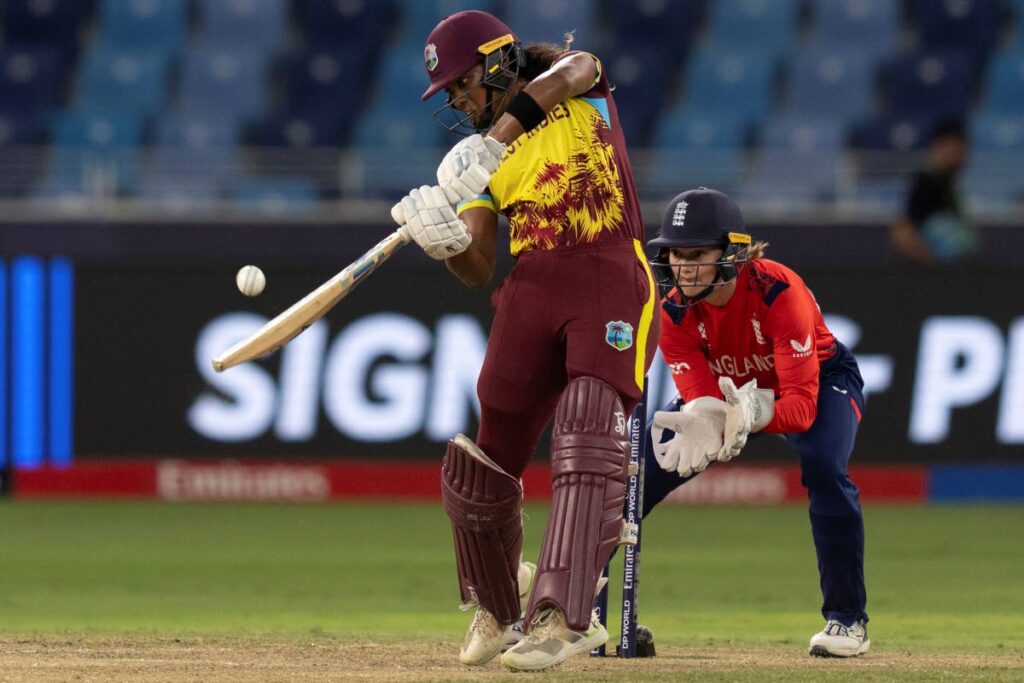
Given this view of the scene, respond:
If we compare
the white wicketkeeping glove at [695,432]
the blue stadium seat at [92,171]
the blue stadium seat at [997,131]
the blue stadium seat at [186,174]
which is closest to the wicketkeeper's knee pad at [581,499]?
the white wicketkeeping glove at [695,432]

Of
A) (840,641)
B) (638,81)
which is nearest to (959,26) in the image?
(638,81)

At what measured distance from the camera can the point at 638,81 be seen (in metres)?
15.4

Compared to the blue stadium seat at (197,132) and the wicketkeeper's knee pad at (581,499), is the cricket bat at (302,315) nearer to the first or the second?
the wicketkeeper's knee pad at (581,499)

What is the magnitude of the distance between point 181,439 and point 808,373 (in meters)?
7.12

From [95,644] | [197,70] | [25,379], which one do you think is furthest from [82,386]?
[95,644]

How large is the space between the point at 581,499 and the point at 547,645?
0.41 meters

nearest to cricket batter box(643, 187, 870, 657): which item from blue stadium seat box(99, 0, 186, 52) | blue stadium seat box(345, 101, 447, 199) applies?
blue stadium seat box(345, 101, 447, 199)

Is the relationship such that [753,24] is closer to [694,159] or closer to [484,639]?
[694,159]

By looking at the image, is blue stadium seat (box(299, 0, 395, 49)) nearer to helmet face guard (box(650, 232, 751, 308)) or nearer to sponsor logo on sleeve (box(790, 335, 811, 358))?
helmet face guard (box(650, 232, 751, 308))

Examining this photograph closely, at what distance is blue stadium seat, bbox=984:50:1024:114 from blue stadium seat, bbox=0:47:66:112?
303 inches

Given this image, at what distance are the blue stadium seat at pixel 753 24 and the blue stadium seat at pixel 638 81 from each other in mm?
656

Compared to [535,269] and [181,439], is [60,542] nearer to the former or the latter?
[181,439]

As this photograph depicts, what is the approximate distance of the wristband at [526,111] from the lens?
16.8 feet

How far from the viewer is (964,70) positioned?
1529cm
